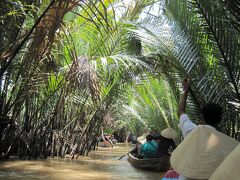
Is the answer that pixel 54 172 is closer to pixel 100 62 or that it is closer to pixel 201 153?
pixel 100 62

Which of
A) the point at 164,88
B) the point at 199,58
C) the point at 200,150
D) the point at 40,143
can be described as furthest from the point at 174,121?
the point at 200,150

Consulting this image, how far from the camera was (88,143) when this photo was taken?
1493cm

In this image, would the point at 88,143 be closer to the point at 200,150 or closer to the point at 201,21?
the point at 201,21

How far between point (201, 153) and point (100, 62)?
273 inches

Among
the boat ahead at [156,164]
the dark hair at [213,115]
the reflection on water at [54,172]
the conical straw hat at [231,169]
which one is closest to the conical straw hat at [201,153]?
the dark hair at [213,115]

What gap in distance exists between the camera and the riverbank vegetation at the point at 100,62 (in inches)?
163

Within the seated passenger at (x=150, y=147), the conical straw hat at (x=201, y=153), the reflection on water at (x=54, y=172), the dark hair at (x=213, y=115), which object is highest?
the dark hair at (x=213, y=115)

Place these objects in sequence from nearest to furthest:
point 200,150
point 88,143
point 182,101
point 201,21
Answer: point 200,150, point 182,101, point 201,21, point 88,143

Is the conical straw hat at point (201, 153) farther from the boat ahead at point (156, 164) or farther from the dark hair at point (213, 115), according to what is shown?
the boat ahead at point (156, 164)

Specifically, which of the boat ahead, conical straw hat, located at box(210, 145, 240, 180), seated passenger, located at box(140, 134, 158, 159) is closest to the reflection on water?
the boat ahead

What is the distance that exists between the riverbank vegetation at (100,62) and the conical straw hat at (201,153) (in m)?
1.28

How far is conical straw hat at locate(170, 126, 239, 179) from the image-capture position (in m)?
2.18

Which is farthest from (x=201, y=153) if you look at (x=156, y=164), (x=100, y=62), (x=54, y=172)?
(x=156, y=164)

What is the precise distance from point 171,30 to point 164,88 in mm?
4277
